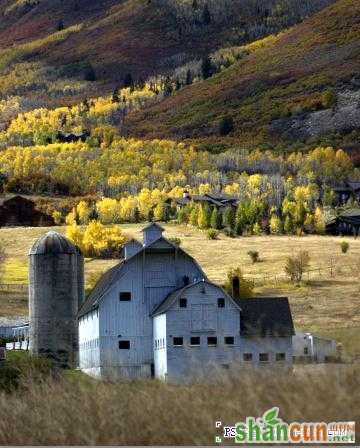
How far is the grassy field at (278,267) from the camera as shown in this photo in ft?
278

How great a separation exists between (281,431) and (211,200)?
469 ft

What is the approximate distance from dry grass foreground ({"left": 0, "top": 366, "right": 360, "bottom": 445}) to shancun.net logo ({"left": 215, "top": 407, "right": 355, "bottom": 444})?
10 centimetres

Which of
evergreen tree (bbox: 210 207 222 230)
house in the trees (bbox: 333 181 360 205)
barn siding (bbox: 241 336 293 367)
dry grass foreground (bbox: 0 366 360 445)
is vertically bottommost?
dry grass foreground (bbox: 0 366 360 445)

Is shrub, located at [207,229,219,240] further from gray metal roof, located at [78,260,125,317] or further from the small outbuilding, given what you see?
the small outbuilding

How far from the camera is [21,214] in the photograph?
170500 millimetres

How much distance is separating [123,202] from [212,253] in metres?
44.2

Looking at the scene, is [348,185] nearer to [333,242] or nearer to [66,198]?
[66,198]

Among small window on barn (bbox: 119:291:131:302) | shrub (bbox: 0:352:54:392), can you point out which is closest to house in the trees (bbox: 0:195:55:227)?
small window on barn (bbox: 119:291:131:302)

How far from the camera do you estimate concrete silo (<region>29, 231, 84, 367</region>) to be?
2377 inches

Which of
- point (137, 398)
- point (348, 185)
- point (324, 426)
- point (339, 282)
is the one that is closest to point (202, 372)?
point (137, 398)

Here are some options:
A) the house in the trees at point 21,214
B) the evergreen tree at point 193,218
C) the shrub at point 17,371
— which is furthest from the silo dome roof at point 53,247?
the house in the trees at point 21,214

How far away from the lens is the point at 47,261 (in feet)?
200

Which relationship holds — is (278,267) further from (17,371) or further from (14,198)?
(17,371)

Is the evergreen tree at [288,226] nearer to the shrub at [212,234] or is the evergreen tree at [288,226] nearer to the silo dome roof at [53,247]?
the shrub at [212,234]
